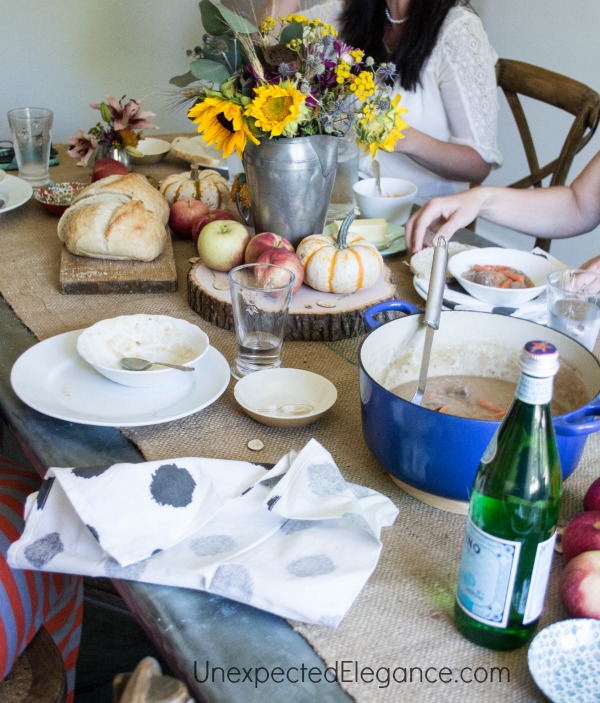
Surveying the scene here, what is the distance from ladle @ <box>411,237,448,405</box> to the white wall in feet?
7.43

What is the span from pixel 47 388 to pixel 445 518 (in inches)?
20.2

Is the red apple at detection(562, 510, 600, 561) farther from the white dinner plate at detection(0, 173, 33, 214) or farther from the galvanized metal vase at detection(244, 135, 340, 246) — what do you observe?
the white dinner plate at detection(0, 173, 33, 214)

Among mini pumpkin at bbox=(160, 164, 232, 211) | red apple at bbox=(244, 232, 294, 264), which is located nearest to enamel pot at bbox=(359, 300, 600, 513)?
red apple at bbox=(244, 232, 294, 264)

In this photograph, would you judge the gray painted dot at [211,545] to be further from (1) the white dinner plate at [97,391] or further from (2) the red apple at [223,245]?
(2) the red apple at [223,245]

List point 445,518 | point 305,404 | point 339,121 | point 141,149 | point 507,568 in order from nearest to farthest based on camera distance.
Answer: point 507,568 → point 445,518 → point 305,404 → point 339,121 → point 141,149

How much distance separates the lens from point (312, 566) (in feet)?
Answer: 2.26

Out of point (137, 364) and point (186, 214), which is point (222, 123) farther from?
point (137, 364)

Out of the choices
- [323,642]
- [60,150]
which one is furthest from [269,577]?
[60,150]

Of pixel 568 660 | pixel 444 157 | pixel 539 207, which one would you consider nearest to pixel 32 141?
pixel 444 157

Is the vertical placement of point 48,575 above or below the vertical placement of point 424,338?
below

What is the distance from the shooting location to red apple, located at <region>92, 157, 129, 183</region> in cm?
164

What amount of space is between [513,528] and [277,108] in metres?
0.81

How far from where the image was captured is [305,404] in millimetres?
965

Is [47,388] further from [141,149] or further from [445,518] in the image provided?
[141,149]
